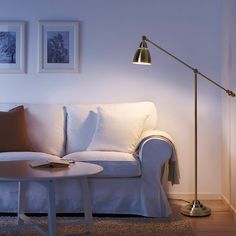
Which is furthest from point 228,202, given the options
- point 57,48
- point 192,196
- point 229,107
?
point 57,48

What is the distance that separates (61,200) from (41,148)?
0.64 meters

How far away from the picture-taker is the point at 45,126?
12.3ft

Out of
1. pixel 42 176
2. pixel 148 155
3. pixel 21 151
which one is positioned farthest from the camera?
pixel 21 151

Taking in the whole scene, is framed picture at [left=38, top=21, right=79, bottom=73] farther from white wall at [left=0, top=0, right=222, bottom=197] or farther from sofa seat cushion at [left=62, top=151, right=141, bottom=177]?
sofa seat cushion at [left=62, top=151, right=141, bottom=177]

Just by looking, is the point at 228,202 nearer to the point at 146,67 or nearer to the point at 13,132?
the point at 146,67

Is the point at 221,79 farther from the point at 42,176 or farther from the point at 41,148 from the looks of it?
the point at 42,176

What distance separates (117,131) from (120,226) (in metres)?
0.89

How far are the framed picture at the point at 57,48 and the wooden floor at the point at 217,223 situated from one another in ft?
6.00

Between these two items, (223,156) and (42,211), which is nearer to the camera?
(42,211)

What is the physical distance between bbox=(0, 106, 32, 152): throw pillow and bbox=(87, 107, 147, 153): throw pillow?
0.56m

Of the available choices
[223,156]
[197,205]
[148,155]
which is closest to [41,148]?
[148,155]

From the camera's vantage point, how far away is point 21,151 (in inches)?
137

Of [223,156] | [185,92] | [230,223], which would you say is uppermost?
[185,92]

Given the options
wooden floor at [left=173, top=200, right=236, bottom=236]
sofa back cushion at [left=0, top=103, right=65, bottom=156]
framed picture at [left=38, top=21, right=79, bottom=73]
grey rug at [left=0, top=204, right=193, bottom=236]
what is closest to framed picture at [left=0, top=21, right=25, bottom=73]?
framed picture at [left=38, top=21, right=79, bottom=73]
